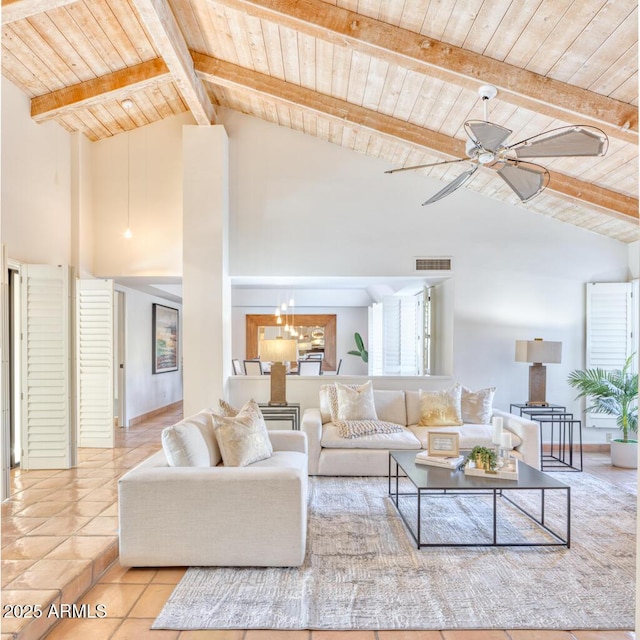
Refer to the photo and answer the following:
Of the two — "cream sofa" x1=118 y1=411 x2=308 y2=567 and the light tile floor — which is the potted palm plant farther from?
"cream sofa" x1=118 y1=411 x2=308 y2=567

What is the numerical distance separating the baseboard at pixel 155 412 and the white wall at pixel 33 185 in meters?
2.74

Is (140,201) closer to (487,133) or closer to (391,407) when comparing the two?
(391,407)

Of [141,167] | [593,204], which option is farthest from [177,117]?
[593,204]

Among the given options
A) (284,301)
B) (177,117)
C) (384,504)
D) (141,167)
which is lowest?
(384,504)

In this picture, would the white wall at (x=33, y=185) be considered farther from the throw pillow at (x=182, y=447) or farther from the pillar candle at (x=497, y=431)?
the pillar candle at (x=497, y=431)

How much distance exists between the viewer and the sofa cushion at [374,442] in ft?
16.5

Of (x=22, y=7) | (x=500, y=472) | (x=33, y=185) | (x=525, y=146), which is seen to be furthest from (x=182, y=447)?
(x=33, y=185)

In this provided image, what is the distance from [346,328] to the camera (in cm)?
1188

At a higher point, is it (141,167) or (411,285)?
(141,167)

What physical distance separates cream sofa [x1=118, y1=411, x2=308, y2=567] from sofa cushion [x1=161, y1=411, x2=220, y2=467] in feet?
0.64

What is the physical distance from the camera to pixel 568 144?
295 cm

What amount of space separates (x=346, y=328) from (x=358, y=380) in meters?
5.53

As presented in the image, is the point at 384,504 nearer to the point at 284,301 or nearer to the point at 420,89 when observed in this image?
the point at 420,89

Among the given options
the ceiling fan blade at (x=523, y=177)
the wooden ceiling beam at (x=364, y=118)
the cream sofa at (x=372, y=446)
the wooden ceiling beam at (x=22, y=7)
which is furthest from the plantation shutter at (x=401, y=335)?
the wooden ceiling beam at (x=22, y=7)
